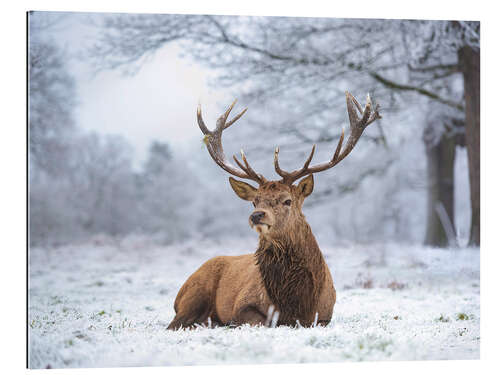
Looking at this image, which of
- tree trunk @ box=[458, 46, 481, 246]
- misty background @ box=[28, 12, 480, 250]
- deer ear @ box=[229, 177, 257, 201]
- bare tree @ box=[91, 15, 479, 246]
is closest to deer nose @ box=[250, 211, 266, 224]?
deer ear @ box=[229, 177, 257, 201]

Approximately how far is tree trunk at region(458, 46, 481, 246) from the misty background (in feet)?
0.09

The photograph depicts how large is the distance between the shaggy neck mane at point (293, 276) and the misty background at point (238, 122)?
3.46m

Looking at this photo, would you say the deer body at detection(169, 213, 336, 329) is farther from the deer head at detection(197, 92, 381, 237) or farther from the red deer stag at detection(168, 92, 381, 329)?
the deer head at detection(197, 92, 381, 237)

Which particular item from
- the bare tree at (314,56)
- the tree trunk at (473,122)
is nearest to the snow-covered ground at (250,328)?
the tree trunk at (473,122)

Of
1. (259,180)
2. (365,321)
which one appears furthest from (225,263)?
(365,321)

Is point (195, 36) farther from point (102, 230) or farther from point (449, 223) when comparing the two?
point (102, 230)

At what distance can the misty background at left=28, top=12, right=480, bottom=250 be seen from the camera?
341 inches

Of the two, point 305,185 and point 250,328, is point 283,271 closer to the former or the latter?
point 250,328

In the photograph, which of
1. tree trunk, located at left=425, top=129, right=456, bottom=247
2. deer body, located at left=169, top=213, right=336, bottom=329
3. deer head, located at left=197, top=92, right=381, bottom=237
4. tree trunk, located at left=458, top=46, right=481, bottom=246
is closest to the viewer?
deer head, located at left=197, top=92, right=381, bottom=237

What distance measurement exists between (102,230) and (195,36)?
7648 mm

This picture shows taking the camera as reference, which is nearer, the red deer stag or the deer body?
the red deer stag

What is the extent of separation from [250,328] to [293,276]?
485 millimetres

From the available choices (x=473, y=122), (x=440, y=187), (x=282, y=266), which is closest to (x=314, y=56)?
(x=473, y=122)

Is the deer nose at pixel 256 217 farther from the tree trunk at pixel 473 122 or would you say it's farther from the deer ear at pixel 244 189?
the tree trunk at pixel 473 122
